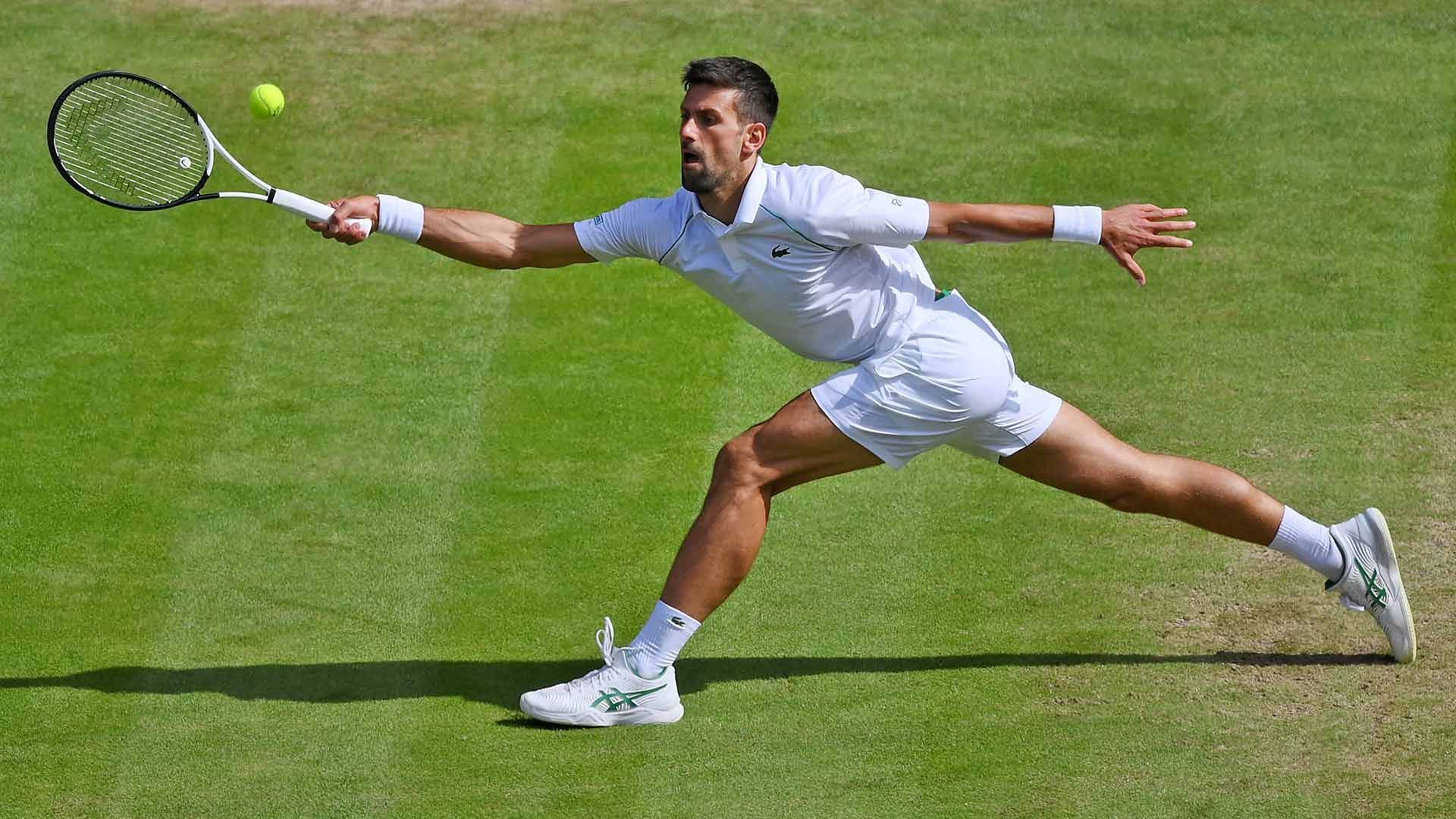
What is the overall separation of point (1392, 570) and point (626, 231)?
294 centimetres

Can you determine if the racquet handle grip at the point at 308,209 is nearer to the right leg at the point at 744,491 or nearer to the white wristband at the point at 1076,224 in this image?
the right leg at the point at 744,491

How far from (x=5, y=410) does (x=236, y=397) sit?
0.98m

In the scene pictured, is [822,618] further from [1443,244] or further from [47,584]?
[1443,244]

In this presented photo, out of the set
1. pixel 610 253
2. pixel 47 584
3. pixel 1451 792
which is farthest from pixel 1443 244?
pixel 47 584

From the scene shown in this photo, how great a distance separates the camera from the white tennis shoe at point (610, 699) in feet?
21.0

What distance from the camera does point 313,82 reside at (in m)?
10.5

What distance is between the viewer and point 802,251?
627cm

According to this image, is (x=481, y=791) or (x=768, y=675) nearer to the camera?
(x=481, y=791)

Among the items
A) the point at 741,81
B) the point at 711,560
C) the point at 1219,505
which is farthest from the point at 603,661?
the point at 1219,505

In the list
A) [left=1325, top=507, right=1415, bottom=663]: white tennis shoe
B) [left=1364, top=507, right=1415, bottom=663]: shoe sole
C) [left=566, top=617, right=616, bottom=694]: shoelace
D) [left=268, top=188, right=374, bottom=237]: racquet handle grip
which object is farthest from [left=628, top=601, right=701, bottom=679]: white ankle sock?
[left=1364, top=507, right=1415, bottom=663]: shoe sole

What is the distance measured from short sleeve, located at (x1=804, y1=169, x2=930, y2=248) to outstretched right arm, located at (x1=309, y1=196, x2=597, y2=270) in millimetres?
833

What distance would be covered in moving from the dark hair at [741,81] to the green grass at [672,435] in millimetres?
1896

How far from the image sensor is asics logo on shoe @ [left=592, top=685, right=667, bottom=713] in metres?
6.40

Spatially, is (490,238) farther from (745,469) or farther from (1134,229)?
(1134,229)
